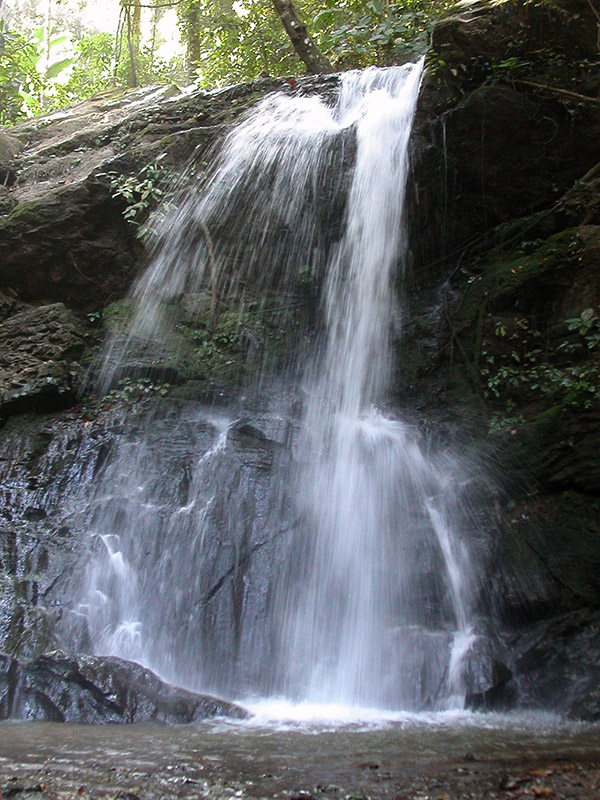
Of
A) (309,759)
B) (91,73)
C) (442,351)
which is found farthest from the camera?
(91,73)

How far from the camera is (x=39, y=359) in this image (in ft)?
24.9

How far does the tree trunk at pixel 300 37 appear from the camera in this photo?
1075 cm

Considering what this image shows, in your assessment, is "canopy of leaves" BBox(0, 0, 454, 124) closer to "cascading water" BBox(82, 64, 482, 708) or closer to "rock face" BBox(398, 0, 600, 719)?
"cascading water" BBox(82, 64, 482, 708)

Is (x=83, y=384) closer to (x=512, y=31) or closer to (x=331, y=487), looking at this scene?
(x=331, y=487)

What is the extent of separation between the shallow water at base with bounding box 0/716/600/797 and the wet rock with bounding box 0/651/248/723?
0.53 feet

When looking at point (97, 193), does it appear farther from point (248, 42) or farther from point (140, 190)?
point (248, 42)

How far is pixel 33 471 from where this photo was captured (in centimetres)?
656

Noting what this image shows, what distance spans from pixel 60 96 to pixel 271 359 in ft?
39.8

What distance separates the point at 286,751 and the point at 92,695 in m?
1.56

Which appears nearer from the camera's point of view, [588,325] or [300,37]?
[588,325]

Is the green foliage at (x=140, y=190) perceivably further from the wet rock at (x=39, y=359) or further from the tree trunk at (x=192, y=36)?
the tree trunk at (x=192, y=36)

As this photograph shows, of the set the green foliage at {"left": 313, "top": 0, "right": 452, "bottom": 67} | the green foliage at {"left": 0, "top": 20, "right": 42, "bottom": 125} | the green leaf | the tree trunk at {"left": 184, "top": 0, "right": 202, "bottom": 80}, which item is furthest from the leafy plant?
the green leaf

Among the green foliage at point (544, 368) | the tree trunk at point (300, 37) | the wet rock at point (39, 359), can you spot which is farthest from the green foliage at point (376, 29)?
the wet rock at point (39, 359)

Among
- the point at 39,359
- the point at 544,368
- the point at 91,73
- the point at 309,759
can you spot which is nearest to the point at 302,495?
the point at 544,368
